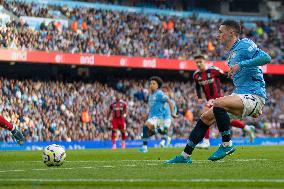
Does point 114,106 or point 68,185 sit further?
point 114,106

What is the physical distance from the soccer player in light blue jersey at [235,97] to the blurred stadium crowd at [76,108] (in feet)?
68.3

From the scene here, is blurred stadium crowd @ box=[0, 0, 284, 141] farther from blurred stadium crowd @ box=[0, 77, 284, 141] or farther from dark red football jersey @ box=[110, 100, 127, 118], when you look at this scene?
dark red football jersey @ box=[110, 100, 127, 118]

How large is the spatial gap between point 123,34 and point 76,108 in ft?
20.8

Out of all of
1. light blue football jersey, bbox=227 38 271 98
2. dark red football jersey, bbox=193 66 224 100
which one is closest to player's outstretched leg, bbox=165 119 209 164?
light blue football jersey, bbox=227 38 271 98

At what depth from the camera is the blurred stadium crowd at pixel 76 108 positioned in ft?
109

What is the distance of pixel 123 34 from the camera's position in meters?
40.6

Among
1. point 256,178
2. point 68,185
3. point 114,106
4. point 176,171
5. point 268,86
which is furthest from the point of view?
point 268,86

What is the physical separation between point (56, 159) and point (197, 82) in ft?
33.6

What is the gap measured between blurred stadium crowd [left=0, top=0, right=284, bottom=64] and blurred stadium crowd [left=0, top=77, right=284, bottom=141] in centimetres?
212

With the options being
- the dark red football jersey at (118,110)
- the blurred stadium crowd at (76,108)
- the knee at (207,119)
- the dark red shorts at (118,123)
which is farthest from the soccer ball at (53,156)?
the blurred stadium crowd at (76,108)

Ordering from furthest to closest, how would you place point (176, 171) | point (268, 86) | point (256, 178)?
point (268, 86)
point (176, 171)
point (256, 178)

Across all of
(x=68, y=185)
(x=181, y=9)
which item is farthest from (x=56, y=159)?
(x=181, y=9)

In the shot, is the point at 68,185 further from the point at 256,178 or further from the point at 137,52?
the point at 137,52

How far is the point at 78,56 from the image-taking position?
37.1 meters
